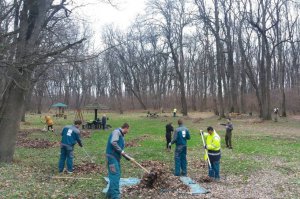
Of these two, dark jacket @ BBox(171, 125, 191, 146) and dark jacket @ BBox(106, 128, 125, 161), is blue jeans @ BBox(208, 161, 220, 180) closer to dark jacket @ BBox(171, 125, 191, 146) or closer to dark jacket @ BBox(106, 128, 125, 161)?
dark jacket @ BBox(171, 125, 191, 146)

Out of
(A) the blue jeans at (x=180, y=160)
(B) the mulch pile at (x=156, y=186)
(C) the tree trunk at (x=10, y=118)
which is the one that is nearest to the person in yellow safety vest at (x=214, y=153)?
(A) the blue jeans at (x=180, y=160)

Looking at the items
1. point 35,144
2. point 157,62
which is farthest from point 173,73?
point 35,144

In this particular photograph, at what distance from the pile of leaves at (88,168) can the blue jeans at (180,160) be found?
2.83m

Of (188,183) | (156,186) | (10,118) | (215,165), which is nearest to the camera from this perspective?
(156,186)

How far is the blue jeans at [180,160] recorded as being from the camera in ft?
45.7

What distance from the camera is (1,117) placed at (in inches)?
634

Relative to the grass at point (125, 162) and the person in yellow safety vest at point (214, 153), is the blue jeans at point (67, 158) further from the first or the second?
the person in yellow safety vest at point (214, 153)

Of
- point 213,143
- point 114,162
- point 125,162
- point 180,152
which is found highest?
point 213,143

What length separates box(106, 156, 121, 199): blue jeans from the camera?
33.2ft

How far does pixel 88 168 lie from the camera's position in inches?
583

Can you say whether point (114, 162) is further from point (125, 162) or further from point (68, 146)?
point (125, 162)

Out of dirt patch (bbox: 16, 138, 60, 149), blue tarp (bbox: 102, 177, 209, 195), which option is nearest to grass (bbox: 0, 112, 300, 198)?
blue tarp (bbox: 102, 177, 209, 195)

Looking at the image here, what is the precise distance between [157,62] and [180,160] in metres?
66.0

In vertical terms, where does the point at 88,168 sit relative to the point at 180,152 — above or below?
below
